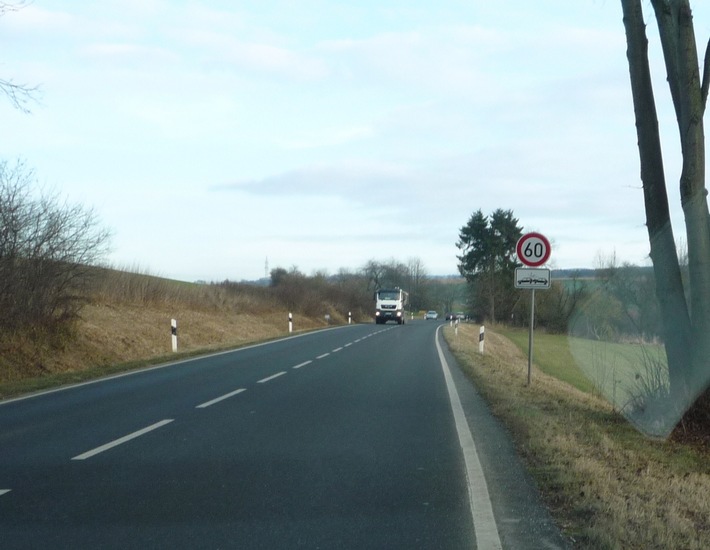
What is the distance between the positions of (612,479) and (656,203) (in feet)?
14.3

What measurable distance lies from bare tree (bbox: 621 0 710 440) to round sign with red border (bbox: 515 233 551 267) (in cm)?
533

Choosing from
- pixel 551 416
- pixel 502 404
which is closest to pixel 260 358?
pixel 502 404

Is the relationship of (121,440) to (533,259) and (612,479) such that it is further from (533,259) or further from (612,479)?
(533,259)

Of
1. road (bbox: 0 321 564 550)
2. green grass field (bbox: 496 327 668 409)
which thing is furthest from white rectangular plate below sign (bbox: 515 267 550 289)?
road (bbox: 0 321 564 550)

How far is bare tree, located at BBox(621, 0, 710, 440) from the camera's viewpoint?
9.27 m

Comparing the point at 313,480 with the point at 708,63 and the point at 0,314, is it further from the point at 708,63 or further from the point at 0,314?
the point at 0,314

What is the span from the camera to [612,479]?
274 inches

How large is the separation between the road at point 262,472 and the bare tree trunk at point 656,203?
2.47m

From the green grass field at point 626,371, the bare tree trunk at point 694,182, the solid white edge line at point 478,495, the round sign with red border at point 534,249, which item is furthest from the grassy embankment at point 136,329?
the bare tree trunk at point 694,182

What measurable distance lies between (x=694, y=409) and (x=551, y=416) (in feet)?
7.21

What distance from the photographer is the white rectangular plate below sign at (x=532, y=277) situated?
15.3 meters

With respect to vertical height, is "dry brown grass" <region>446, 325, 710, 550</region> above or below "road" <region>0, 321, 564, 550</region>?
above

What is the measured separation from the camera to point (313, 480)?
719 centimetres

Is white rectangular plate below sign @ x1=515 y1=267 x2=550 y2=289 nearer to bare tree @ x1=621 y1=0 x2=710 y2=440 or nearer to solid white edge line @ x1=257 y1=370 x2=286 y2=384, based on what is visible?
bare tree @ x1=621 y1=0 x2=710 y2=440
